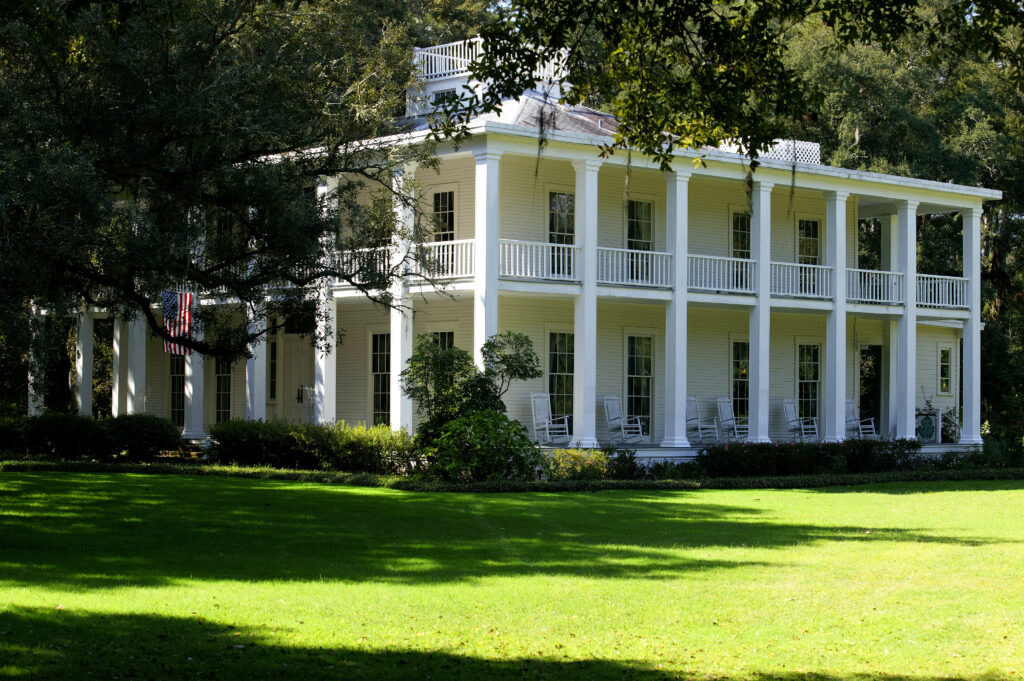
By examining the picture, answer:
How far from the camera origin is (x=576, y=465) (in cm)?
2133

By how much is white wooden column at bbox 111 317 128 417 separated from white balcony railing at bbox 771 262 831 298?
1647 centimetres

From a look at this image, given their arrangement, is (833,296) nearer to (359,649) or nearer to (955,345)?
(955,345)

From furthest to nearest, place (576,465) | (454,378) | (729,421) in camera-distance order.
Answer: (729,421)
(576,465)
(454,378)

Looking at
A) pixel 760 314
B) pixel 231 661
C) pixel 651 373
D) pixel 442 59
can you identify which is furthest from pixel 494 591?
pixel 442 59

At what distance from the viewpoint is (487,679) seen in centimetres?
704

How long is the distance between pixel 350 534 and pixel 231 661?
6257 millimetres

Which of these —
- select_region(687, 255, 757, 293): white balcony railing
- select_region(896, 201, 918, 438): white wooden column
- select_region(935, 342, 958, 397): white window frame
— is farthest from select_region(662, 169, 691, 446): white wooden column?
select_region(935, 342, 958, 397): white window frame

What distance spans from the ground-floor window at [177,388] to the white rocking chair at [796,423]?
16.1m

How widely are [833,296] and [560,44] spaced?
19.2 metres

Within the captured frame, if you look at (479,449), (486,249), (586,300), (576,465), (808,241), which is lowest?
(576,465)

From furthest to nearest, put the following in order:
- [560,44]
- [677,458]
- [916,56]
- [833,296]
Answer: [916,56] < [833,296] < [677,458] < [560,44]

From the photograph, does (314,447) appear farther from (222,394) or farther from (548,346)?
(222,394)

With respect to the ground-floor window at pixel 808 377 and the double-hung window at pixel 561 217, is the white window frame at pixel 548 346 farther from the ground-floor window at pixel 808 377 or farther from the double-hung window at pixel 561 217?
the ground-floor window at pixel 808 377

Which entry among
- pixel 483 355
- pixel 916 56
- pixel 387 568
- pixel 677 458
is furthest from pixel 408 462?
pixel 916 56
